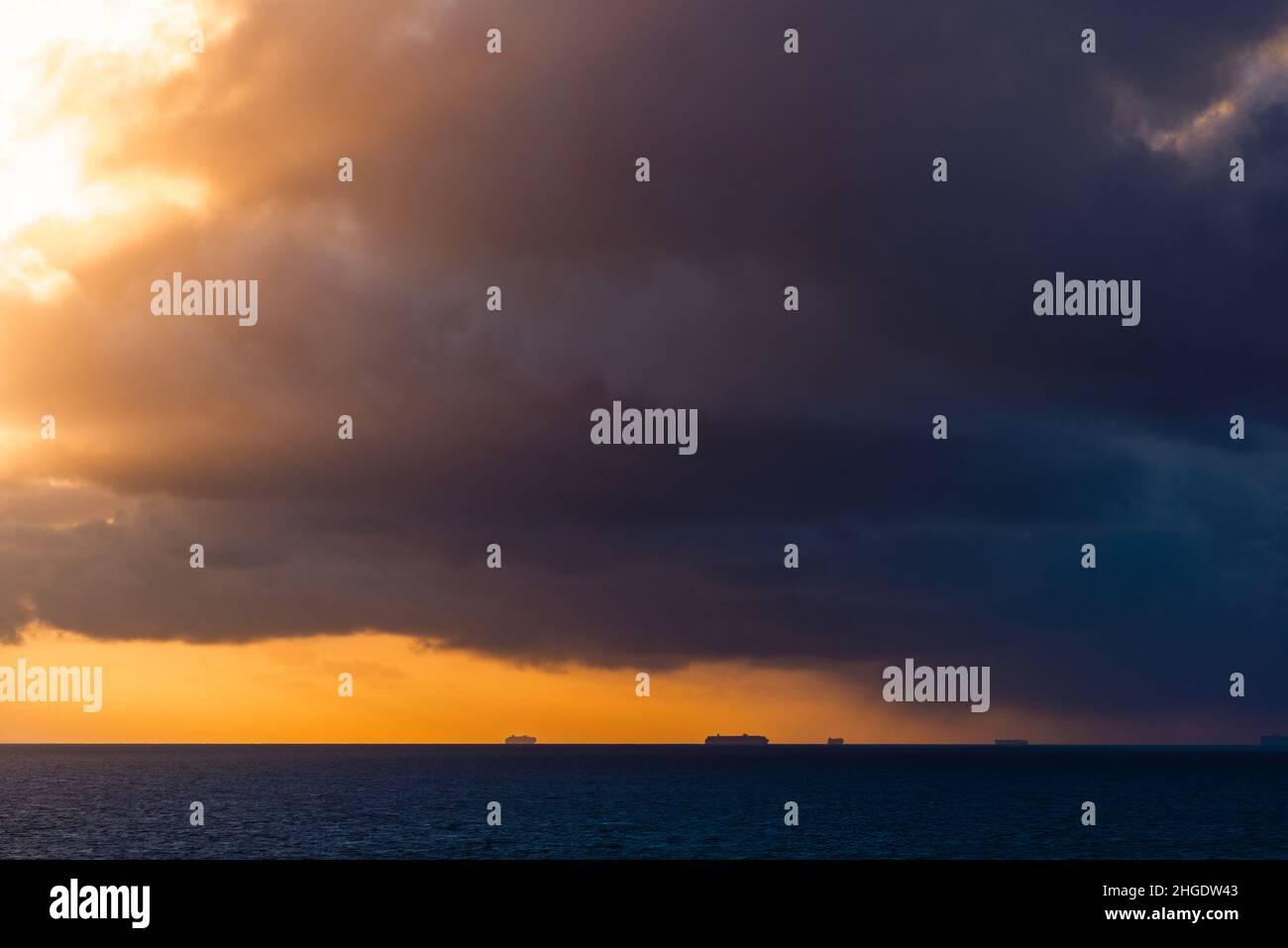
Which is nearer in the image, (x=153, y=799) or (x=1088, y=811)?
(x=1088, y=811)
